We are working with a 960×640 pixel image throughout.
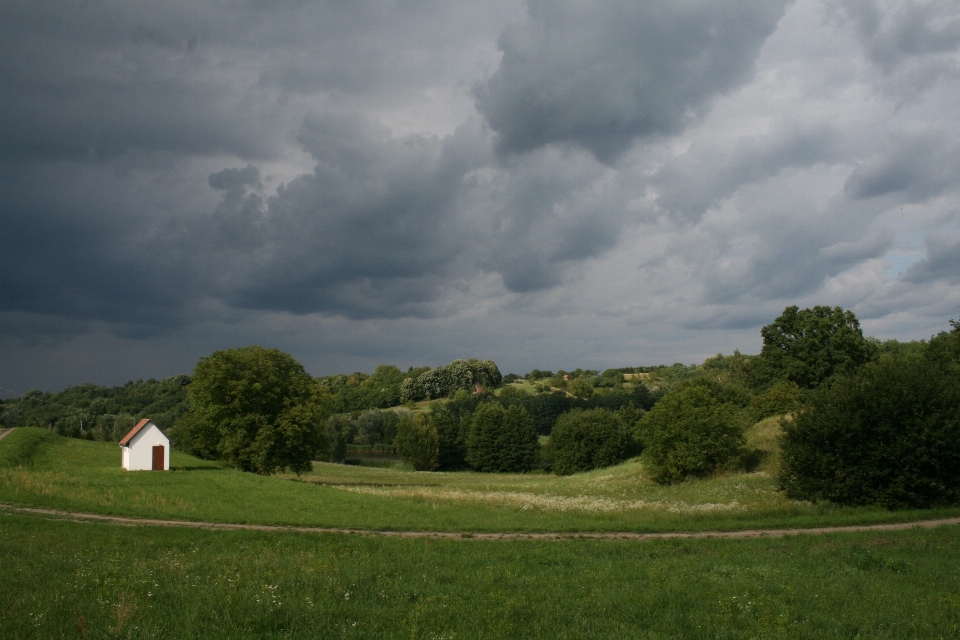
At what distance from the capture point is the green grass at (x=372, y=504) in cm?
2267

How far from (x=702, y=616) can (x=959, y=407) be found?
23.6m

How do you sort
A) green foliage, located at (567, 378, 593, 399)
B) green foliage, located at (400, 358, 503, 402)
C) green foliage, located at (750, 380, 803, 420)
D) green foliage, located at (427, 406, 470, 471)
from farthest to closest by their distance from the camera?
green foliage, located at (400, 358, 503, 402) → green foliage, located at (567, 378, 593, 399) → green foliage, located at (427, 406, 470, 471) → green foliage, located at (750, 380, 803, 420)

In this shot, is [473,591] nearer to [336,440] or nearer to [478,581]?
[478,581]

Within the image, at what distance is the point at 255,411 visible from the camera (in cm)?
4756

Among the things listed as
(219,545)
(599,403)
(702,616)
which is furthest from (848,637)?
(599,403)

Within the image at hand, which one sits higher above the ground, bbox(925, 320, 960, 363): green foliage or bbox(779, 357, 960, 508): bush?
bbox(925, 320, 960, 363): green foliage

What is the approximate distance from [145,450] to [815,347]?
226ft

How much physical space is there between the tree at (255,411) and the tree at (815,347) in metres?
54.2

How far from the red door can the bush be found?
123 feet

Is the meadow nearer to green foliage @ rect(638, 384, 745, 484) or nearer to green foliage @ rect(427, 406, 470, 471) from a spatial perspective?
green foliage @ rect(638, 384, 745, 484)

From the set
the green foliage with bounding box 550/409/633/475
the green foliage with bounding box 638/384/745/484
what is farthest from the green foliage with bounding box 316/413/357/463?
the green foliage with bounding box 638/384/745/484

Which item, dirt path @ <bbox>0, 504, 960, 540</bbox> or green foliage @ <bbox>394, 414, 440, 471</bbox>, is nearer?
dirt path @ <bbox>0, 504, 960, 540</bbox>

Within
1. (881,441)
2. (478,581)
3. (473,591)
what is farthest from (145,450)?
(881,441)

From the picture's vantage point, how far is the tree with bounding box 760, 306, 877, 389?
2677 inches
